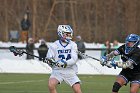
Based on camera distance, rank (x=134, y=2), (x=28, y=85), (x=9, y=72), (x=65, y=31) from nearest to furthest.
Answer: (x=65, y=31) < (x=28, y=85) < (x=9, y=72) < (x=134, y=2)

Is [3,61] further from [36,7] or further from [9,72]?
[36,7]

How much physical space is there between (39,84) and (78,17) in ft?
79.6

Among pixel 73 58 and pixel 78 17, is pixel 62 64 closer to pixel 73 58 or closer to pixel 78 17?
pixel 73 58

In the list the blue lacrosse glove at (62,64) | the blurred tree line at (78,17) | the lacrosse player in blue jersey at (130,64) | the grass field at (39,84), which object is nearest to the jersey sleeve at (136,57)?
the lacrosse player in blue jersey at (130,64)

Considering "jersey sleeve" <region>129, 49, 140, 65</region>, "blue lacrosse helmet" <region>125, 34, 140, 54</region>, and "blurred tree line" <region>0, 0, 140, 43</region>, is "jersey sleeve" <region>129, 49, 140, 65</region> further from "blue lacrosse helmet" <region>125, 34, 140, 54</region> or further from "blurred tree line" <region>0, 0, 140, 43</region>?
"blurred tree line" <region>0, 0, 140, 43</region>

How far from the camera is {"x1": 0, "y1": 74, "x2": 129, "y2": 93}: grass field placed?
18.5m

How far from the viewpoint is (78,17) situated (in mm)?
44656

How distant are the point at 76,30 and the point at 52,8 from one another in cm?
261

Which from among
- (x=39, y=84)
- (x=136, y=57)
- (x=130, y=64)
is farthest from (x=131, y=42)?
(x=39, y=84)

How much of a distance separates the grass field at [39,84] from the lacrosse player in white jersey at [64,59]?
14.5 ft

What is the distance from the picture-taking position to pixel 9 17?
4419cm

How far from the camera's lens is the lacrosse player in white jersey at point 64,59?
13625 millimetres

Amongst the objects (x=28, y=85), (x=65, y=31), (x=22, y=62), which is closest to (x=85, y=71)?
(x=22, y=62)

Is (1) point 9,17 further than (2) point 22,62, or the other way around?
(1) point 9,17
